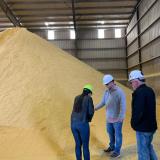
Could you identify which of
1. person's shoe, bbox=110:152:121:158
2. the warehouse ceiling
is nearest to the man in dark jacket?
person's shoe, bbox=110:152:121:158

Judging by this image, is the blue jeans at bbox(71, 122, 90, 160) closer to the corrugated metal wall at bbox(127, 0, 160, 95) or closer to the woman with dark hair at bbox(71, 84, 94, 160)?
the woman with dark hair at bbox(71, 84, 94, 160)

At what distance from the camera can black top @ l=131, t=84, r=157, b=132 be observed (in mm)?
5133

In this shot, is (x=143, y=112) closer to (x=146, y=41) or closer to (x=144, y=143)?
(x=144, y=143)

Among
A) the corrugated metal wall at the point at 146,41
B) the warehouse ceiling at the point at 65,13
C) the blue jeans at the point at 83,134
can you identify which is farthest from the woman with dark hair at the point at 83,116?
the warehouse ceiling at the point at 65,13

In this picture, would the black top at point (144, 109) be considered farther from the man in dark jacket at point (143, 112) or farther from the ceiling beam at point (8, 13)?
the ceiling beam at point (8, 13)

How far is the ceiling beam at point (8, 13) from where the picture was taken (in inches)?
817

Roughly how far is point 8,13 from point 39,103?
13901 mm

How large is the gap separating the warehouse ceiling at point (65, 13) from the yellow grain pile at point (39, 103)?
836 centimetres

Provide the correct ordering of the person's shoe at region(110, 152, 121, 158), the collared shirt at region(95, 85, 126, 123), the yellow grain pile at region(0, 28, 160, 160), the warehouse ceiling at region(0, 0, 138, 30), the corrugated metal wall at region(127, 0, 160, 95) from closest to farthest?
the collared shirt at region(95, 85, 126, 123)
the person's shoe at region(110, 152, 121, 158)
the yellow grain pile at region(0, 28, 160, 160)
the corrugated metal wall at region(127, 0, 160, 95)
the warehouse ceiling at region(0, 0, 138, 30)

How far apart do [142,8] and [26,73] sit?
1248cm

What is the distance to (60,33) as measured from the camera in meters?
26.7

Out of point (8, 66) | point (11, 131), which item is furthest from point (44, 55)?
point (11, 131)

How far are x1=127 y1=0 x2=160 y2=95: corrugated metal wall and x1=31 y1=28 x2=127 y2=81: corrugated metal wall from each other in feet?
3.92

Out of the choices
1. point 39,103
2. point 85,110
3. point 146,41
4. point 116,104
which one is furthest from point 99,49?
point 85,110
